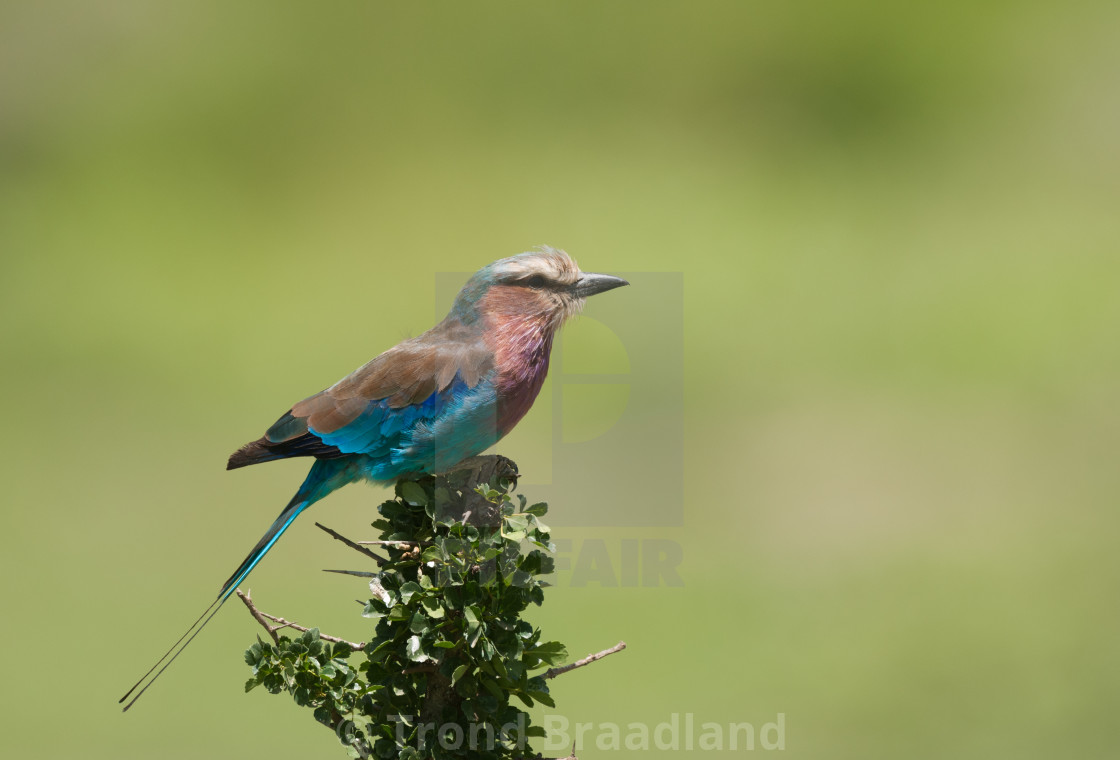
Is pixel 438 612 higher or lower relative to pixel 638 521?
higher

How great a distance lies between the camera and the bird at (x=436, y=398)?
235 cm

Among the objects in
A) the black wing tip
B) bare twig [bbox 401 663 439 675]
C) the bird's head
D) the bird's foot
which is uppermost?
the bird's head

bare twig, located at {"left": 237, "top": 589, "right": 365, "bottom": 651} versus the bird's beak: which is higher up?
the bird's beak

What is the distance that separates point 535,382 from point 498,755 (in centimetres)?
90

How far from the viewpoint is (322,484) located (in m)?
2.41

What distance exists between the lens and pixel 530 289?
2.53 m

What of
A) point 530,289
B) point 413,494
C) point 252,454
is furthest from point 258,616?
point 530,289

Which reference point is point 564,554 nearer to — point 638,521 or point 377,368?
point 377,368

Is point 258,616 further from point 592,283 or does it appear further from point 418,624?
point 592,283

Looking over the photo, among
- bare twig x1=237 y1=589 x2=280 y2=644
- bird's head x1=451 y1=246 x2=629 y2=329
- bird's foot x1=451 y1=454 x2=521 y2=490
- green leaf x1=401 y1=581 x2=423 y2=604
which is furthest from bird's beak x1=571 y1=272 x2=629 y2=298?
bare twig x1=237 y1=589 x2=280 y2=644

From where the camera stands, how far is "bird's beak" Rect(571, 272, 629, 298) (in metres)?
2.58

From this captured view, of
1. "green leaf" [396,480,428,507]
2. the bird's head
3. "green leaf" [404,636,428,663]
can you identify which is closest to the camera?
"green leaf" [404,636,428,663]

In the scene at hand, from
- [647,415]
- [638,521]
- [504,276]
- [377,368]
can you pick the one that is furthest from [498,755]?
[647,415]

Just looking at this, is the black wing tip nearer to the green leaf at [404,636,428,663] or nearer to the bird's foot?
the bird's foot
